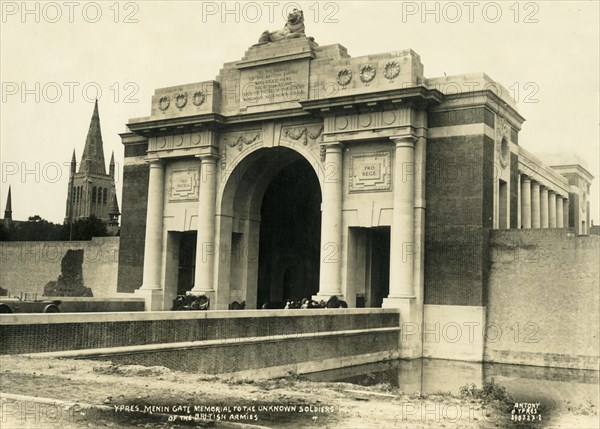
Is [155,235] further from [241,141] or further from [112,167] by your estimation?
[112,167]

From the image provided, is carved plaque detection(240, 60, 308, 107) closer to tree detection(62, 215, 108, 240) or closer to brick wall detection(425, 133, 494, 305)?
brick wall detection(425, 133, 494, 305)

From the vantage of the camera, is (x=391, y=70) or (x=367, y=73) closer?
(x=391, y=70)

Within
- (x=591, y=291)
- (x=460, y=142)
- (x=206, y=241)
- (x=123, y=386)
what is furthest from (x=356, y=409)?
(x=206, y=241)

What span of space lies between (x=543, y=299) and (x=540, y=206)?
15753mm

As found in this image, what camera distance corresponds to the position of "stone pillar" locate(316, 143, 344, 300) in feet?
91.4

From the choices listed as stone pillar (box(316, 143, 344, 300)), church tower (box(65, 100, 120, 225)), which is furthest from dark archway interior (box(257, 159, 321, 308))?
church tower (box(65, 100, 120, 225))

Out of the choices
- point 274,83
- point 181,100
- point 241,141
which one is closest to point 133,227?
point 181,100

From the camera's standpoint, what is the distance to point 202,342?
672 inches

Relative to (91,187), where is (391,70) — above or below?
below

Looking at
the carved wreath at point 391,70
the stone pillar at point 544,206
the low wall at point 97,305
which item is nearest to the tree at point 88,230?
the low wall at point 97,305

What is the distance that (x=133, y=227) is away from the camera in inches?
1391

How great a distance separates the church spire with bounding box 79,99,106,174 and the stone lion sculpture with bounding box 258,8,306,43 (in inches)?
3091

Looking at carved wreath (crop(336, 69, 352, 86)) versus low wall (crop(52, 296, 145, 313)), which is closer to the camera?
low wall (crop(52, 296, 145, 313))

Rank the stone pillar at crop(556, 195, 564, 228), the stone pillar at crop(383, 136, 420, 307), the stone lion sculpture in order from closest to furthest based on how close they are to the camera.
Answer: the stone pillar at crop(383, 136, 420, 307) → the stone lion sculpture → the stone pillar at crop(556, 195, 564, 228)
